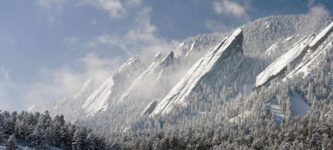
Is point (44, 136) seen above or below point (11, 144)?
above

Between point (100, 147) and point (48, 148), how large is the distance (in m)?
29.6

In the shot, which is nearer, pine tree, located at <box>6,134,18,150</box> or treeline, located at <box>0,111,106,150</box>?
pine tree, located at <box>6,134,18,150</box>

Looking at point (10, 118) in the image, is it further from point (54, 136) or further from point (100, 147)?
point (100, 147)

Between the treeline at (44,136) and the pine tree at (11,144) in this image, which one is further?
the treeline at (44,136)

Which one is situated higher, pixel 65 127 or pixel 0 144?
pixel 65 127

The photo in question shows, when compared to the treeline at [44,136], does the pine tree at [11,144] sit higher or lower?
lower

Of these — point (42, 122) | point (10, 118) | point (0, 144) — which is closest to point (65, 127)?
point (42, 122)

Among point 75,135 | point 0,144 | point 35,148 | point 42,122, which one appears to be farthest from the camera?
point 42,122

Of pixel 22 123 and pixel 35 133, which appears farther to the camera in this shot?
pixel 22 123

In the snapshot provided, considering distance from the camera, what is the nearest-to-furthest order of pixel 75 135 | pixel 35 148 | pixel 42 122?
pixel 35 148 → pixel 75 135 → pixel 42 122

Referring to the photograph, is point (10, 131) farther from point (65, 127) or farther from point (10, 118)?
point (65, 127)

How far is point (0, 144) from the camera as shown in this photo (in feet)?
522

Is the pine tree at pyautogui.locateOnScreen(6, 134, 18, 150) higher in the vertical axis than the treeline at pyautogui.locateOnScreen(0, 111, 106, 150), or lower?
lower

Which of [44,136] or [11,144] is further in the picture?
[44,136]
